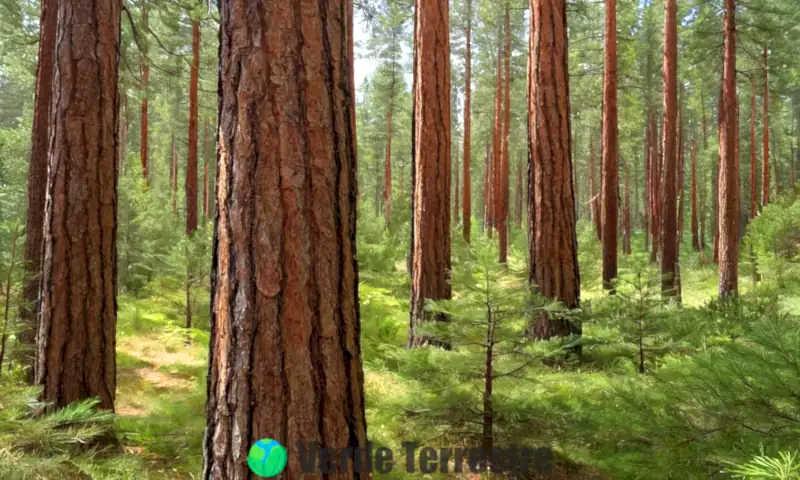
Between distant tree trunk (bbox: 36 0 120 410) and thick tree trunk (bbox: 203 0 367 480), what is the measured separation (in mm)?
2823

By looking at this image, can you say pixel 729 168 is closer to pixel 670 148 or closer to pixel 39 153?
pixel 670 148

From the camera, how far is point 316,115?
1931mm

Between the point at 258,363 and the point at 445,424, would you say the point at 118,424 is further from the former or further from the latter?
the point at 258,363

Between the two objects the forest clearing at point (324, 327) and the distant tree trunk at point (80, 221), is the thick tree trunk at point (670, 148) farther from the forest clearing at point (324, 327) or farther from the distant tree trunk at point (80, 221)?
the distant tree trunk at point (80, 221)

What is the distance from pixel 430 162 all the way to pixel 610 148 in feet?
21.4

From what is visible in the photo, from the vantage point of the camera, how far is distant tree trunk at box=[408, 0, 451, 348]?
21.2 feet

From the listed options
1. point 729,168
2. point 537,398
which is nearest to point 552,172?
point 537,398

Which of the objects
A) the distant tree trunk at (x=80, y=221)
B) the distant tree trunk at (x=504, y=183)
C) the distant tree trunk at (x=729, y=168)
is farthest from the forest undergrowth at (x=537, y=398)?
the distant tree trunk at (x=504, y=183)

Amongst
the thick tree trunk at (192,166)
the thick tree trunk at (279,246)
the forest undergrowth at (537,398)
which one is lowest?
the forest undergrowth at (537,398)

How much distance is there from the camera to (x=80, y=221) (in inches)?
159

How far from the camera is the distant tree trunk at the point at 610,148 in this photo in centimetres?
1087

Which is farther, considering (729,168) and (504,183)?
(504,183)

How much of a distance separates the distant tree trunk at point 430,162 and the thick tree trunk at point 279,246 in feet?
14.9

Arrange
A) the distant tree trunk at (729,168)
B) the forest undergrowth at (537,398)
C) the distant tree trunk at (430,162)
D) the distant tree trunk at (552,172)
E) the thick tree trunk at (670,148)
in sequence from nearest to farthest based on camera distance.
A: the forest undergrowth at (537,398), the distant tree trunk at (552,172), the distant tree trunk at (430,162), the distant tree trunk at (729,168), the thick tree trunk at (670,148)
